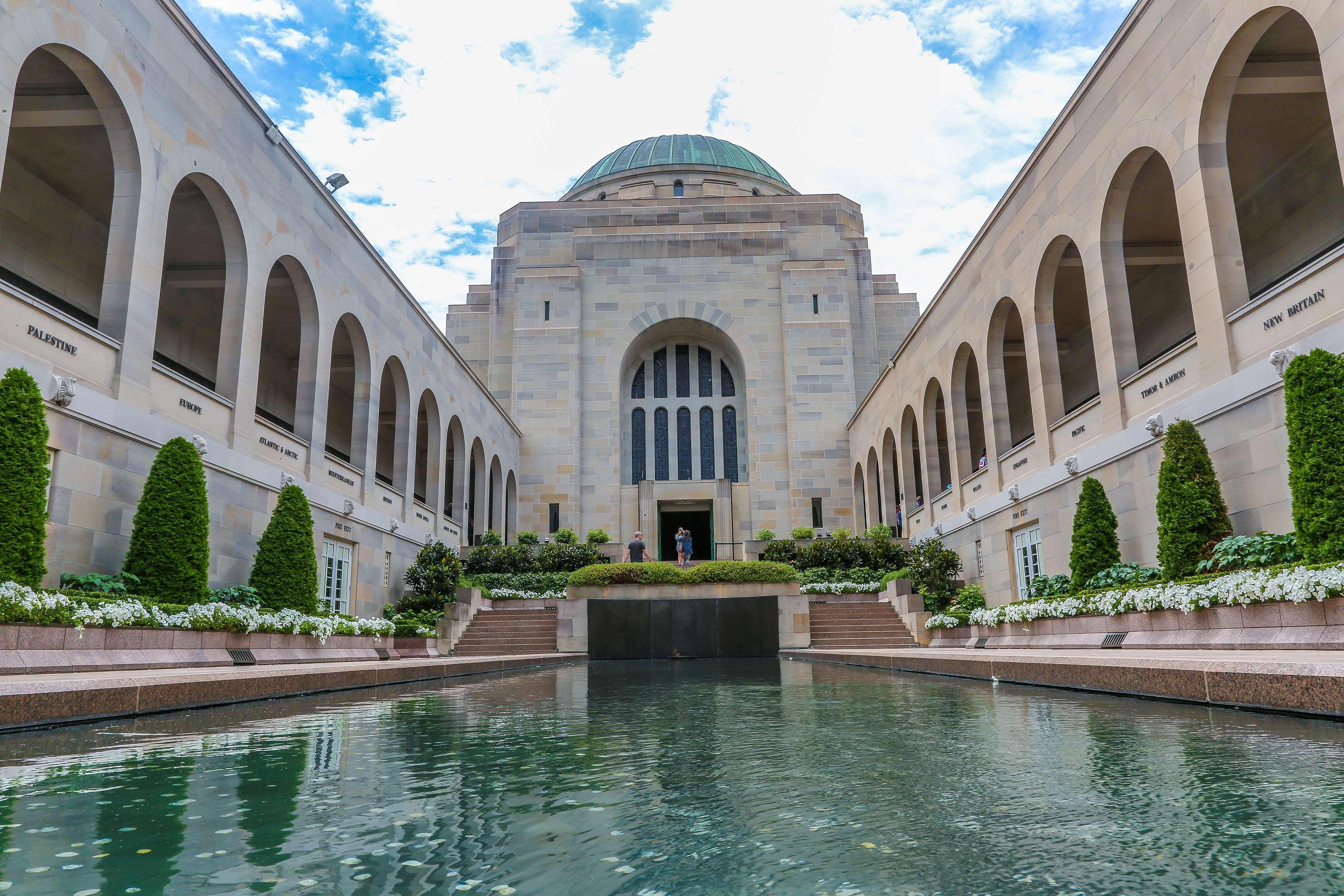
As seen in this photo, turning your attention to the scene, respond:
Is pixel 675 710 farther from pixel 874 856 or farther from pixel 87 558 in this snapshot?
pixel 87 558

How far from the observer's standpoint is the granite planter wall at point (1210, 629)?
809 centimetres

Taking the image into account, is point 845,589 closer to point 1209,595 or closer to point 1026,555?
point 1026,555

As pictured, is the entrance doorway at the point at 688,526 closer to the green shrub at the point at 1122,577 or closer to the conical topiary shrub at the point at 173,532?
the green shrub at the point at 1122,577

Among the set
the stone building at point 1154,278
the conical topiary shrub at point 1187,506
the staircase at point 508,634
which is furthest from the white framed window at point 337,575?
the conical topiary shrub at point 1187,506

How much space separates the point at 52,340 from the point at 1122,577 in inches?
590

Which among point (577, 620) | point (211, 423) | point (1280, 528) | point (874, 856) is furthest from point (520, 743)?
point (577, 620)

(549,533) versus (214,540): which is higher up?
(549,533)

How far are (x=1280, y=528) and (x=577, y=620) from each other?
1299 cm

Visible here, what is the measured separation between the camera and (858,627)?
19625mm

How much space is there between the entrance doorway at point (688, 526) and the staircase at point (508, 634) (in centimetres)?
1470

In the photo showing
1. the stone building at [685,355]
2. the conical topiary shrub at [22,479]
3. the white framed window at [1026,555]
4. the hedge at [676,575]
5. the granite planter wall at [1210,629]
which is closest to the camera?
the granite planter wall at [1210,629]

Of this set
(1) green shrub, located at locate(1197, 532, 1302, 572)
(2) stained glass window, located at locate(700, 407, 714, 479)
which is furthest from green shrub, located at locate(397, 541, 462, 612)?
(2) stained glass window, located at locate(700, 407, 714, 479)

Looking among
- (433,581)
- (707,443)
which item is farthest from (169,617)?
(707,443)

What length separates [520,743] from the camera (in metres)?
4.11
